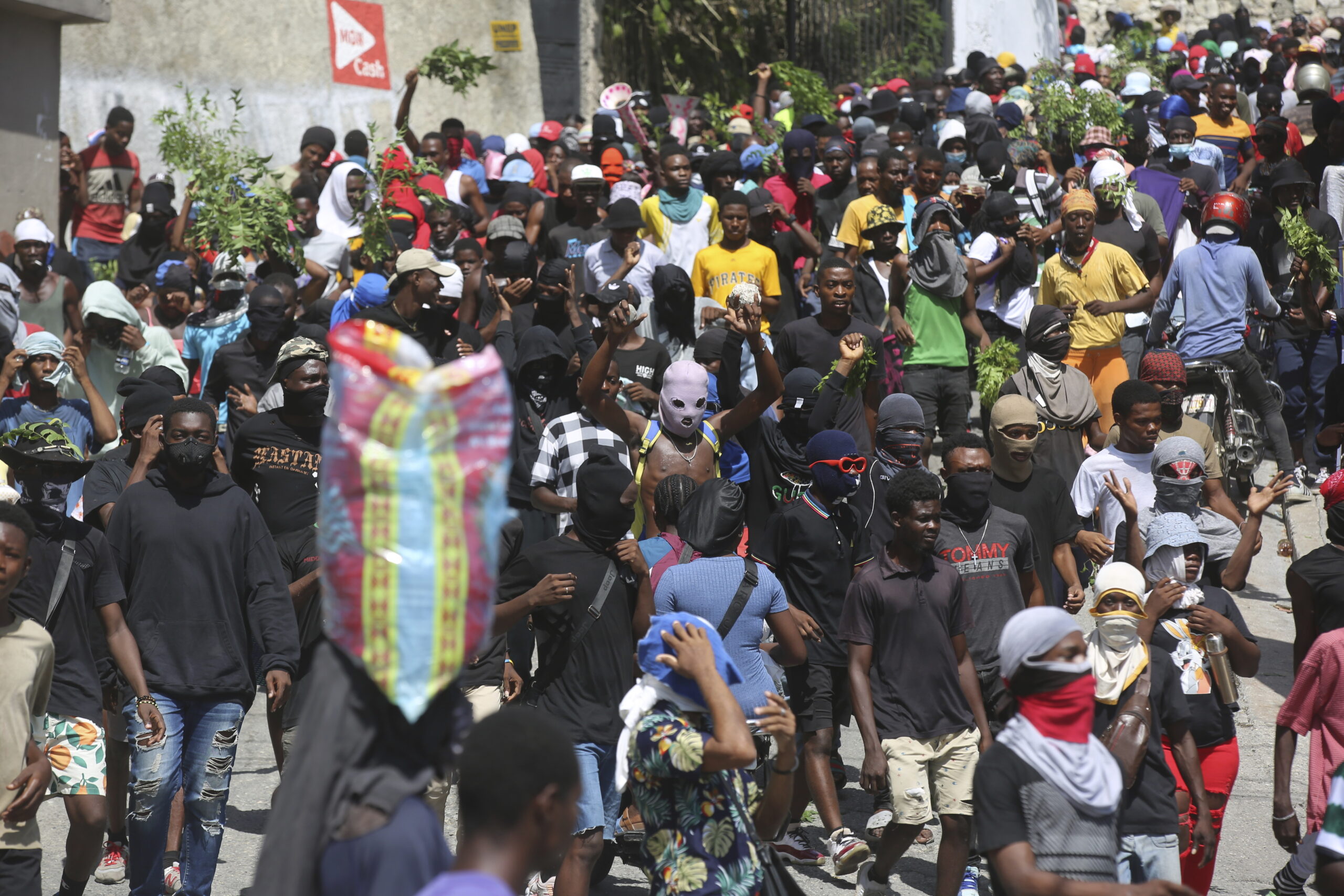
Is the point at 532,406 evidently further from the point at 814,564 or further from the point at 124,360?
the point at 124,360

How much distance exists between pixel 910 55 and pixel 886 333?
14.6 m

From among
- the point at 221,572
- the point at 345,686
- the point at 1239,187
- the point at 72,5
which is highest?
the point at 72,5

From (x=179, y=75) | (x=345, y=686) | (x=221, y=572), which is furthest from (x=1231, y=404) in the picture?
(x=179, y=75)

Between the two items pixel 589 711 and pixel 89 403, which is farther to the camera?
pixel 89 403

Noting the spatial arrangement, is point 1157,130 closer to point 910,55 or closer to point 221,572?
point 910,55

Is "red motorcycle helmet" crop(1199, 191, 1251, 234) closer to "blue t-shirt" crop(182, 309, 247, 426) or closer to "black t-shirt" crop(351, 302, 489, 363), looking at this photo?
"black t-shirt" crop(351, 302, 489, 363)

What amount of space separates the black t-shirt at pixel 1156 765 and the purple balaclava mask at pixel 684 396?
289cm

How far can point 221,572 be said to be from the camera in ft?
19.3

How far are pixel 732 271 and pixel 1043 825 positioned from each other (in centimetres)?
703

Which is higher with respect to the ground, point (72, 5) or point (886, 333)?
point (72, 5)

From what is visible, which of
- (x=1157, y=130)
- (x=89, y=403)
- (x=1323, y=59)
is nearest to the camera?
(x=89, y=403)

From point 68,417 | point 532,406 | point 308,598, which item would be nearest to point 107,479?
point 308,598

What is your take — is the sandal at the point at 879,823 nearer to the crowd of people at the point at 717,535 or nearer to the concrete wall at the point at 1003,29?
the crowd of people at the point at 717,535

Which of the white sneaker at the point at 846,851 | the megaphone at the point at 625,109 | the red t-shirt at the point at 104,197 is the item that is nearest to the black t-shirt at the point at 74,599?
the white sneaker at the point at 846,851
